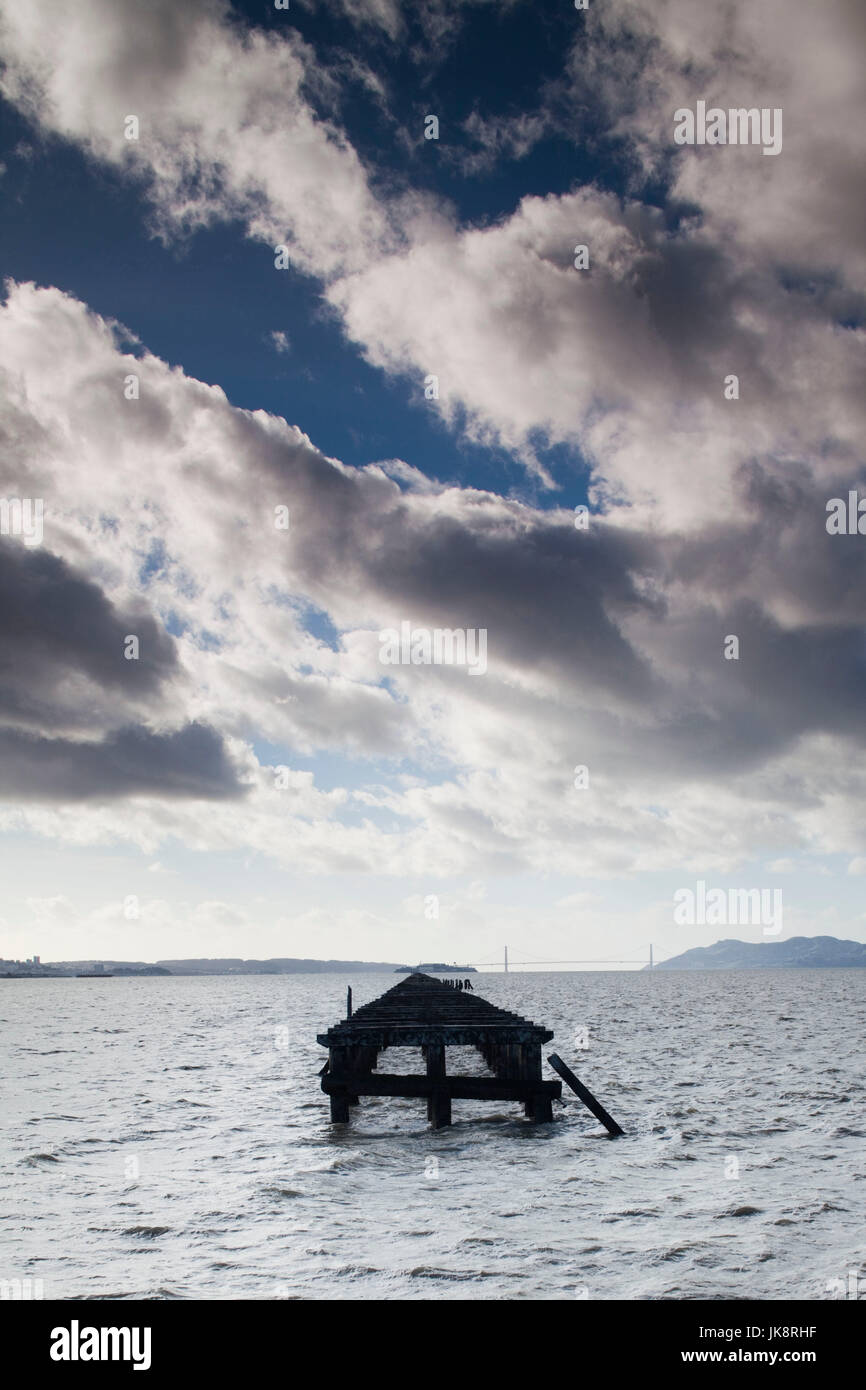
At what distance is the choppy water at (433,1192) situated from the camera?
9.49 meters

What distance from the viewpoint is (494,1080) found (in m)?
16.9

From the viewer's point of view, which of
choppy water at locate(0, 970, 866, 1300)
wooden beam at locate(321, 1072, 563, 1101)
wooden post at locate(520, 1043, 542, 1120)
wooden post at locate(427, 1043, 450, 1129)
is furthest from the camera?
wooden post at locate(520, 1043, 542, 1120)

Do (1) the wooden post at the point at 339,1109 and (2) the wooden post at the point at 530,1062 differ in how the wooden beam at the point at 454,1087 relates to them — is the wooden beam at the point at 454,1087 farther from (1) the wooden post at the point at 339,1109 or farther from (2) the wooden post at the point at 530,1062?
(1) the wooden post at the point at 339,1109

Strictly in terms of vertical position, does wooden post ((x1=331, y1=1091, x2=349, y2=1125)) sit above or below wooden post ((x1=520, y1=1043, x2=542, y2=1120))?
below

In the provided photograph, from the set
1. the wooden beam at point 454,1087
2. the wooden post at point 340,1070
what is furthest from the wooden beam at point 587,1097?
the wooden post at point 340,1070

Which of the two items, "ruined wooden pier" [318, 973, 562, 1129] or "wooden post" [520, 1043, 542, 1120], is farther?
"wooden post" [520, 1043, 542, 1120]

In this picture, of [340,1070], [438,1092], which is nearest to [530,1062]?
[438,1092]

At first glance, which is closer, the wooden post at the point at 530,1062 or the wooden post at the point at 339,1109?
the wooden post at the point at 530,1062

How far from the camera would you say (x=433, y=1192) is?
1301cm

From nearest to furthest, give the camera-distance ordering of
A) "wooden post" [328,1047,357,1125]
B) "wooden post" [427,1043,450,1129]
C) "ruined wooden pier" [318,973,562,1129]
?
"ruined wooden pier" [318,973,562,1129], "wooden post" [427,1043,450,1129], "wooden post" [328,1047,357,1125]

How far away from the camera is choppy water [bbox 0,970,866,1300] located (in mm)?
9492

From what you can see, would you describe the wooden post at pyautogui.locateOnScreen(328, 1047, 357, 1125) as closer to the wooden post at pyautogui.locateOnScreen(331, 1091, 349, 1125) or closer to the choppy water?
the wooden post at pyautogui.locateOnScreen(331, 1091, 349, 1125)

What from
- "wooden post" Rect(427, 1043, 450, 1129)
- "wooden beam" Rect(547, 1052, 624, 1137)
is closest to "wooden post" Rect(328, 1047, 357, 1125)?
"wooden post" Rect(427, 1043, 450, 1129)
